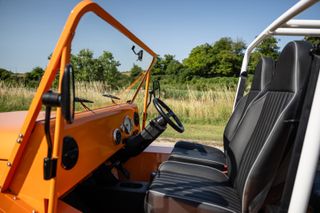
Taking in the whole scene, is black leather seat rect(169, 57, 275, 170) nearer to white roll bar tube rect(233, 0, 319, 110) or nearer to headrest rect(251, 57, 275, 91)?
headrest rect(251, 57, 275, 91)

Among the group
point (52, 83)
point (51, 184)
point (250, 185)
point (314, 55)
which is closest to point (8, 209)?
point (51, 184)

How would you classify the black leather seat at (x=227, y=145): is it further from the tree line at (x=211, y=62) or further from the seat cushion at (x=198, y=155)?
the tree line at (x=211, y=62)

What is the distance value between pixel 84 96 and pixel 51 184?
691 millimetres

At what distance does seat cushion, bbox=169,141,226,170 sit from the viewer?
240 cm

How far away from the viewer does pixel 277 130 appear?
1385 millimetres

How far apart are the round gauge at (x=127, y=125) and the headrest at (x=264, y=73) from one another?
1203 millimetres

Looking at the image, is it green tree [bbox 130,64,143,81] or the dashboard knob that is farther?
green tree [bbox 130,64,143,81]

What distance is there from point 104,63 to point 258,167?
1.19 metres

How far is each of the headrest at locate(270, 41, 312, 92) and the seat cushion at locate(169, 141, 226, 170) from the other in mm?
1022

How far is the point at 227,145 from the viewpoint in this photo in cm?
266

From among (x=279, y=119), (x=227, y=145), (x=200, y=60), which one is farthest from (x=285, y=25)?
(x=200, y=60)

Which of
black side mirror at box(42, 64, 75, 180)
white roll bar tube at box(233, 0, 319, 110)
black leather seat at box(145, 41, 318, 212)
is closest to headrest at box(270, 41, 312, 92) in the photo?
black leather seat at box(145, 41, 318, 212)

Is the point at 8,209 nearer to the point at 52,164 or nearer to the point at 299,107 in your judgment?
the point at 52,164

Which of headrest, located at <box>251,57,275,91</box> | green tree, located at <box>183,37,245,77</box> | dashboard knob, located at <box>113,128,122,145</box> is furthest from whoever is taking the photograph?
green tree, located at <box>183,37,245,77</box>
